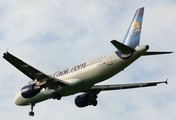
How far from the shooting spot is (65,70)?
54.8 meters

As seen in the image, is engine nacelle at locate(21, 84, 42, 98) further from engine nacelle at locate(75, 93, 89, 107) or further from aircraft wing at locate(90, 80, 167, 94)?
aircraft wing at locate(90, 80, 167, 94)

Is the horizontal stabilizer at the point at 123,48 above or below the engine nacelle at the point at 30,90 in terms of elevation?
below

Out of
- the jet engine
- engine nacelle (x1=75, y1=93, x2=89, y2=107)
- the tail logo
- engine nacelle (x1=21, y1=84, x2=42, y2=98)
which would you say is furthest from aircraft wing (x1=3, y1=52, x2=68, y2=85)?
the tail logo

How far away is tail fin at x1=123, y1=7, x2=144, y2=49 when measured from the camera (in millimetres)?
51009

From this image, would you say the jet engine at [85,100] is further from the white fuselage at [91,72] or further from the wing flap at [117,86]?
the white fuselage at [91,72]

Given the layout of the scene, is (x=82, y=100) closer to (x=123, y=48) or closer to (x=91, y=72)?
(x=91, y=72)

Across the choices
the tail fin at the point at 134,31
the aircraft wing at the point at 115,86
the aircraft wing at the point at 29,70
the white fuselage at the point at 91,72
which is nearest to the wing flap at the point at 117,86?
the aircraft wing at the point at 115,86

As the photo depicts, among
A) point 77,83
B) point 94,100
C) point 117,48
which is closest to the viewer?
point 117,48

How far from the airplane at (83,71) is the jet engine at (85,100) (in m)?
4.59

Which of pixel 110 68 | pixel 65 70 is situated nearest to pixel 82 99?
pixel 65 70

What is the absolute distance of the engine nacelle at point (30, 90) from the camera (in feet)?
175

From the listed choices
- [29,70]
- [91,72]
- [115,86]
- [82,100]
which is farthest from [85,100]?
[29,70]

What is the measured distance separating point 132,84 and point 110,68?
8231mm

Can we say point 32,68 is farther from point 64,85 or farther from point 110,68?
point 110,68
